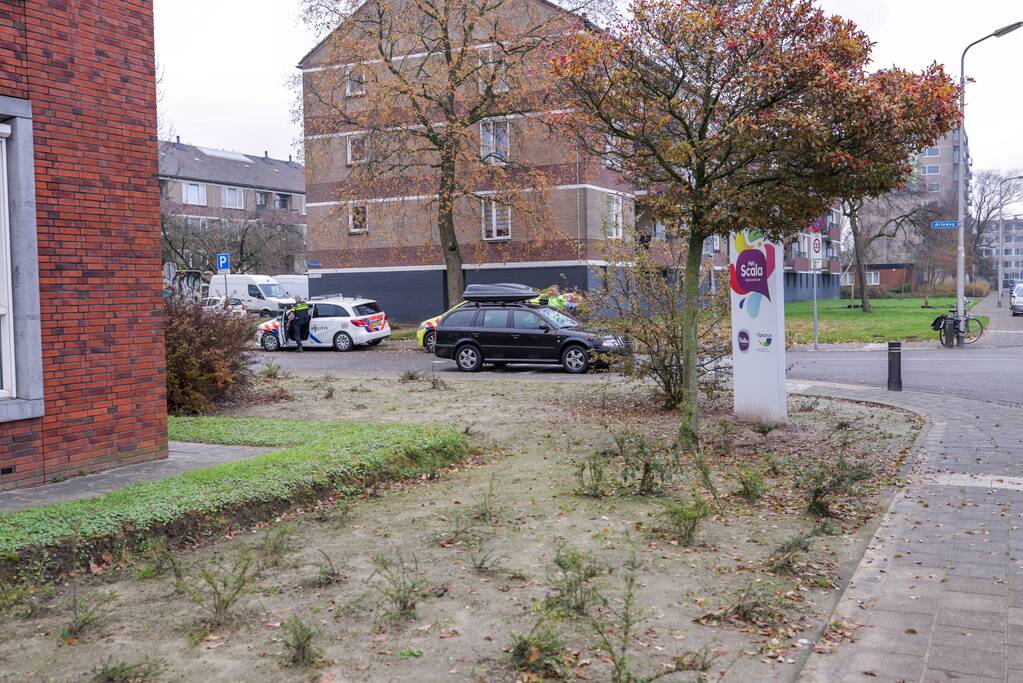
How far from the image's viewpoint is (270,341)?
93.2 feet

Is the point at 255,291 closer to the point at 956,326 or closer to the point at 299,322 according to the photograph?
the point at 299,322

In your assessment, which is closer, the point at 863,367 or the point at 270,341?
the point at 863,367

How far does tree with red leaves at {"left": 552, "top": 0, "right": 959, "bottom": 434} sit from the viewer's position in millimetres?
8156

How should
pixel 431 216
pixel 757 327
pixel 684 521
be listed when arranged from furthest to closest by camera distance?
pixel 431 216
pixel 757 327
pixel 684 521

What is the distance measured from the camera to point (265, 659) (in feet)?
14.1

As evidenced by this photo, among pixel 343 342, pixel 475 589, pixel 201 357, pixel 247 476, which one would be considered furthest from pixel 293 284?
pixel 475 589

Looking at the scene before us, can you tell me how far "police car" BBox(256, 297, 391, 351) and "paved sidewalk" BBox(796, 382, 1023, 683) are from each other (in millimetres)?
20104

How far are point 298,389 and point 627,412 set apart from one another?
5.99 m

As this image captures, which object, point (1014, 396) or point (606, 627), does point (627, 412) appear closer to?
point (1014, 396)

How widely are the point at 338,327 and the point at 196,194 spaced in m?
41.0

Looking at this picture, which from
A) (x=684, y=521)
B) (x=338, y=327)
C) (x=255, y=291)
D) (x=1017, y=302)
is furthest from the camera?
(x=255, y=291)

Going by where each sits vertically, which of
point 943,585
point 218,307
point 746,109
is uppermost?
point 746,109

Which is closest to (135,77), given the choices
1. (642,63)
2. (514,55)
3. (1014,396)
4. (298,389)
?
(642,63)

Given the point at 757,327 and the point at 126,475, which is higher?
the point at 757,327
